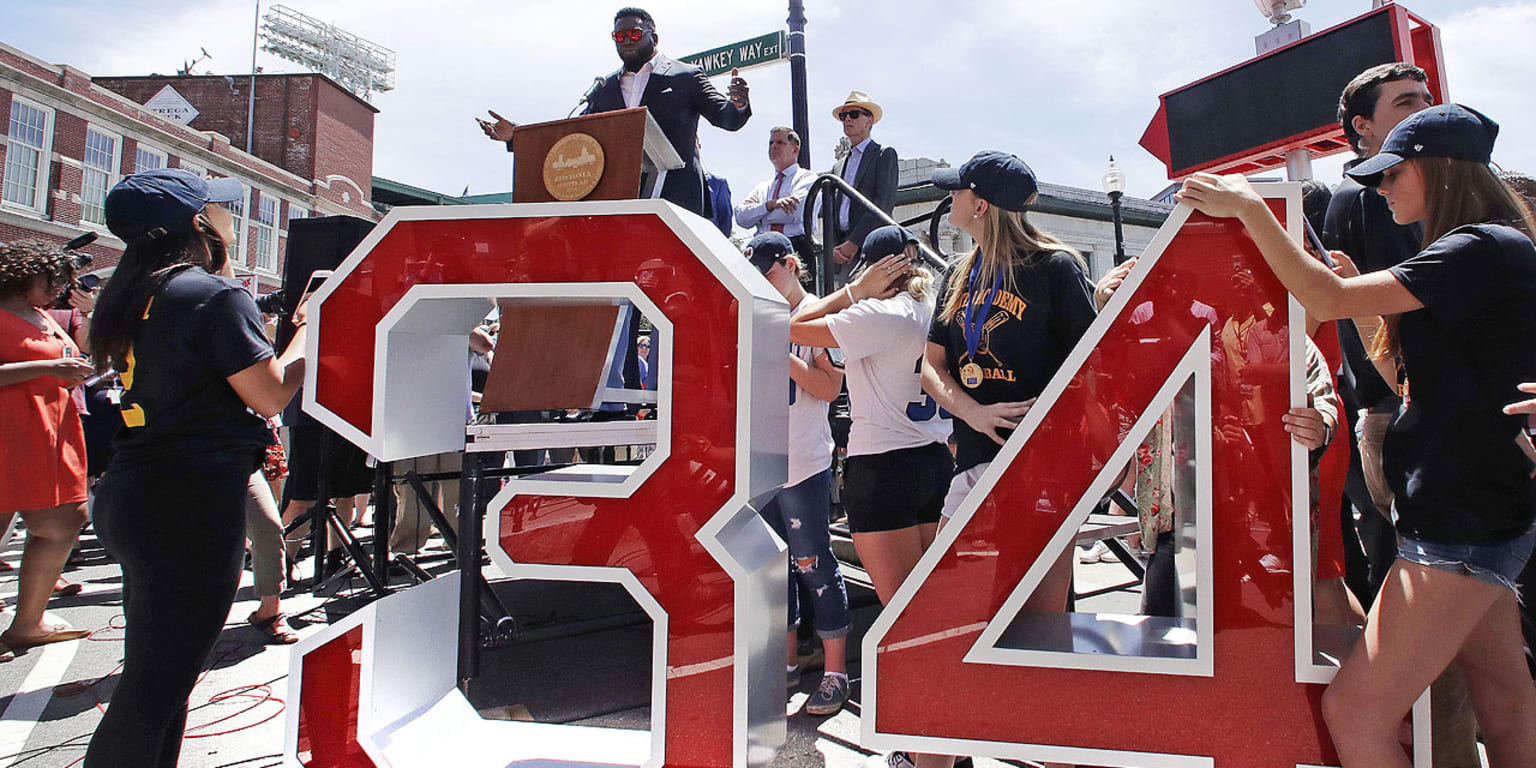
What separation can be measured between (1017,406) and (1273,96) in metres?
7.97

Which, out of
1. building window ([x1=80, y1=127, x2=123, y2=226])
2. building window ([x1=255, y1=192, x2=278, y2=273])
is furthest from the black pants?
building window ([x1=255, y1=192, x2=278, y2=273])

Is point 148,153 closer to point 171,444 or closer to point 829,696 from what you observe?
point 171,444

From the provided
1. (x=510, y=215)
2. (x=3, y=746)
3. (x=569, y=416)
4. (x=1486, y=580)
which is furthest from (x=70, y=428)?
(x=1486, y=580)

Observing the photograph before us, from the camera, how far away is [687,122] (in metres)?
3.98

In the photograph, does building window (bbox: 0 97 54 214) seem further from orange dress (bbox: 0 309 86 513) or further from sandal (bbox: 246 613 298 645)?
sandal (bbox: 246 613 298 645)

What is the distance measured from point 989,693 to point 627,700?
1.88 m

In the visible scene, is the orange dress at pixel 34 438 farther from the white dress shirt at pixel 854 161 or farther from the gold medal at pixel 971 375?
the white dress shirt at pixel 854 161

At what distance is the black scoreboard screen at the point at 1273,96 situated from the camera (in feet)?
23.5

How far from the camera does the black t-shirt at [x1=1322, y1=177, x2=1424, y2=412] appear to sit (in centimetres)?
258

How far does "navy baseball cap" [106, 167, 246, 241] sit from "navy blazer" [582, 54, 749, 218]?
1.99m

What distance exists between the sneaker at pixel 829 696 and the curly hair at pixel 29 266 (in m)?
4.32

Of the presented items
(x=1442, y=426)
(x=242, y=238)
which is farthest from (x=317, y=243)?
(x=242, y=238)

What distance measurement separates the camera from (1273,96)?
8.10m

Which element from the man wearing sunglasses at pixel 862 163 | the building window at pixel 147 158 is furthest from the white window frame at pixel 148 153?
the man wearing sunglasses at pixel 862 163
